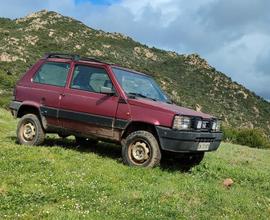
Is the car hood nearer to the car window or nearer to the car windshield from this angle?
the car windshield

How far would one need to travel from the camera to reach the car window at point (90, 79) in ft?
36.0

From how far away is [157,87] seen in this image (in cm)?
1193

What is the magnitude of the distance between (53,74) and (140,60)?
5846cm

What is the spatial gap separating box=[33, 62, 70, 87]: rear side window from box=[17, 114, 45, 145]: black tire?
0.83 meters

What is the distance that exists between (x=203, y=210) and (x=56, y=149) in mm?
4194

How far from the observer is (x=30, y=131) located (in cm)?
1178

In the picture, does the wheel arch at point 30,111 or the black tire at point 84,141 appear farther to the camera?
the black tire at point 84,141

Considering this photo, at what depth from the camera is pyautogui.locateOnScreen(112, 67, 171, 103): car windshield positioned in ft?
35.8

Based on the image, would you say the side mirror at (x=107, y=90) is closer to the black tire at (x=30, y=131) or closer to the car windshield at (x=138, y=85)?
the car windshield at (x=138, y=85)

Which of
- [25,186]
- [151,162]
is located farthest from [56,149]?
[25,186]

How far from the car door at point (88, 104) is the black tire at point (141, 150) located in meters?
0.60

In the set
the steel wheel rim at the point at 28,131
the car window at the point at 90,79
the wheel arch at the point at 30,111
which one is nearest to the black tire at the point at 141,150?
the car window at the point at 90,79

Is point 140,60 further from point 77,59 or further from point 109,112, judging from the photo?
point 109,112

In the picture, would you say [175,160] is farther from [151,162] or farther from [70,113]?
[70,113]
